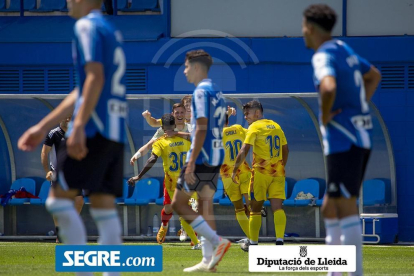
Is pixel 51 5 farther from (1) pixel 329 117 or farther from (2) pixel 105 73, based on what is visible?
(1) pixel 329 117

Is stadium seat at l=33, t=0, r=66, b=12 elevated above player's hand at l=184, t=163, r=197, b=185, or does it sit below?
above

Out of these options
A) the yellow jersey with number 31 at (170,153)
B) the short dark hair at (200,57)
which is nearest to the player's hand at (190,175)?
the short dark hair at (200,57)

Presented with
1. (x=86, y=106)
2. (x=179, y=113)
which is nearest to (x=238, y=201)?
(x=179, y=113)

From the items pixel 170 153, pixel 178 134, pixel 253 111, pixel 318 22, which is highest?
pixel 318 22

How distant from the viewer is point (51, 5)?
16484 mm

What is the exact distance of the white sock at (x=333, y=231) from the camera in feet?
17.0

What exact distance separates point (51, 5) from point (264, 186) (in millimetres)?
7653

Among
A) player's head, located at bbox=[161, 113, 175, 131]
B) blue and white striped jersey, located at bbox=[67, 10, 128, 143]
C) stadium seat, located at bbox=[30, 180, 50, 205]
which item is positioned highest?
blue and white striped jersey, located at bbox=[67, 10, 128, 143]

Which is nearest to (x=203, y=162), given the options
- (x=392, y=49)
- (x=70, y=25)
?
(x=392, y=49)

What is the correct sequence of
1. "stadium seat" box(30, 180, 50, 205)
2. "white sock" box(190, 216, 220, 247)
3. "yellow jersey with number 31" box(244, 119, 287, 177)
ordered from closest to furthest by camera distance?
"white sock" box(190, 216, 220, 247)
"yellow jersey with number 31" box(244, 119, 287, 177)
"stadium seat" box(30, 180, 50, 205)

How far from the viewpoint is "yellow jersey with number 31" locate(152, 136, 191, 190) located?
37.2 feet

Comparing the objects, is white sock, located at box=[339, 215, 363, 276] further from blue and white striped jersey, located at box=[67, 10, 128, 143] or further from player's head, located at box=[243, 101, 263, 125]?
player's head, located at box=[243, 101, 263, 125]

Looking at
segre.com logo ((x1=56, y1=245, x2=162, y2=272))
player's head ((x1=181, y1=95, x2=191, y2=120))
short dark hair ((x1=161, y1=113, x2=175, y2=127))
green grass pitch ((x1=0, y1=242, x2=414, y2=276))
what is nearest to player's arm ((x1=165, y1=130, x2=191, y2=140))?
short dark hair ((x1=161, y1=113, x2=175, y2=127))

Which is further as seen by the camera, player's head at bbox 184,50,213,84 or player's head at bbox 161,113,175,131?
player's head at bbox 161,113,175,131
